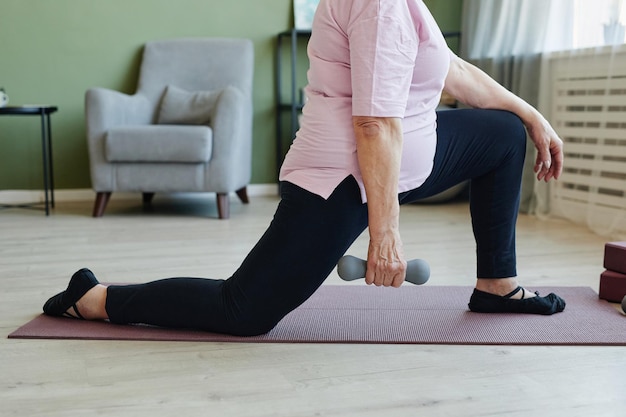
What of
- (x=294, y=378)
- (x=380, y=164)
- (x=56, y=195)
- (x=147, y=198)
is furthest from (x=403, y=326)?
(x=56, y=195)

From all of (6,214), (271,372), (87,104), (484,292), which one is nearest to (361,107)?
(271,372)

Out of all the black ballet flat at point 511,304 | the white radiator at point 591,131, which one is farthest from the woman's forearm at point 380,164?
the white radiator at point 591,131

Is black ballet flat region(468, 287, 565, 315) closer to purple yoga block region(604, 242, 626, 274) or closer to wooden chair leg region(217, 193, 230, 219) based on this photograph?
purple yoga block region(604, 242, 626, 274)

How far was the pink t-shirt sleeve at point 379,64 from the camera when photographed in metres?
1.19

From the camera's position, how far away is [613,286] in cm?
181

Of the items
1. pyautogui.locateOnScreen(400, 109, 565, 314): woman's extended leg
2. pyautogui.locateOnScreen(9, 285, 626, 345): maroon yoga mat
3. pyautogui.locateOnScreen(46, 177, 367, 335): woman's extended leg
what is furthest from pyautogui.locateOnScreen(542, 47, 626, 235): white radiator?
pyautogui.locateOnScreen(46, 177, 367, 335): woman's extended leg

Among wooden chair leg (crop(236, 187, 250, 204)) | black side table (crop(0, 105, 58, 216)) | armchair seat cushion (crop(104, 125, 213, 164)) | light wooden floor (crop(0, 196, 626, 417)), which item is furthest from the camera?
wooden chair leg (crop(236, 187, 250, 204))

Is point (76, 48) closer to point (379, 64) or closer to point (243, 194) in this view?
point (243, 194)

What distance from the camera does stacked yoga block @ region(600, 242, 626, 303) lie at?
5.91 feet

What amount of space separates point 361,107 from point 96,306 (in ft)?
2.39

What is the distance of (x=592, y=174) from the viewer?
3.00m

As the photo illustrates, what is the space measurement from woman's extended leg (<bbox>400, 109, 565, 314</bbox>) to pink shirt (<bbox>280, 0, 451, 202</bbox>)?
0.08 metres

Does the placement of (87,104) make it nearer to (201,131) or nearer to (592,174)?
(201,131)

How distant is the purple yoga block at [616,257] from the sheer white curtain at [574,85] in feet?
3.33
